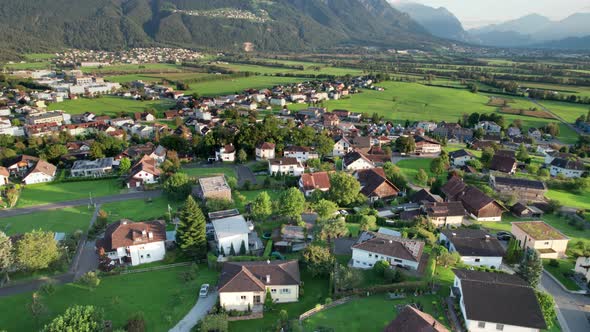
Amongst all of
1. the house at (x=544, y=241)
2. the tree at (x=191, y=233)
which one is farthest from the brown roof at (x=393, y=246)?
the tree at (x=191, y=233)

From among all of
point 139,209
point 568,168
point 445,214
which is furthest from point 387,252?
point 568,168

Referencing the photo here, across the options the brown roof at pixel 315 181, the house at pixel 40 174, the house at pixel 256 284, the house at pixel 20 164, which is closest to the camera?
the house at pixel 256 284

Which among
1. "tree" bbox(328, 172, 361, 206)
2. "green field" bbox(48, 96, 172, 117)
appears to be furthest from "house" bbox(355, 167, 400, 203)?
"green field" bbox(48, 96, 172, 117)

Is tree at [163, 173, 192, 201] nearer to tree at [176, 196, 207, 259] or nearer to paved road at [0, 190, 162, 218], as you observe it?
paved road at [0, 190, 162, 218]

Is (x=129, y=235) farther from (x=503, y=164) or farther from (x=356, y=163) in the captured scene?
(x=503, y=164)

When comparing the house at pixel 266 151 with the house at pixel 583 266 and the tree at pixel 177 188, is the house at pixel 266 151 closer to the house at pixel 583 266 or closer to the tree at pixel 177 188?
the tree at pixel 177 188
